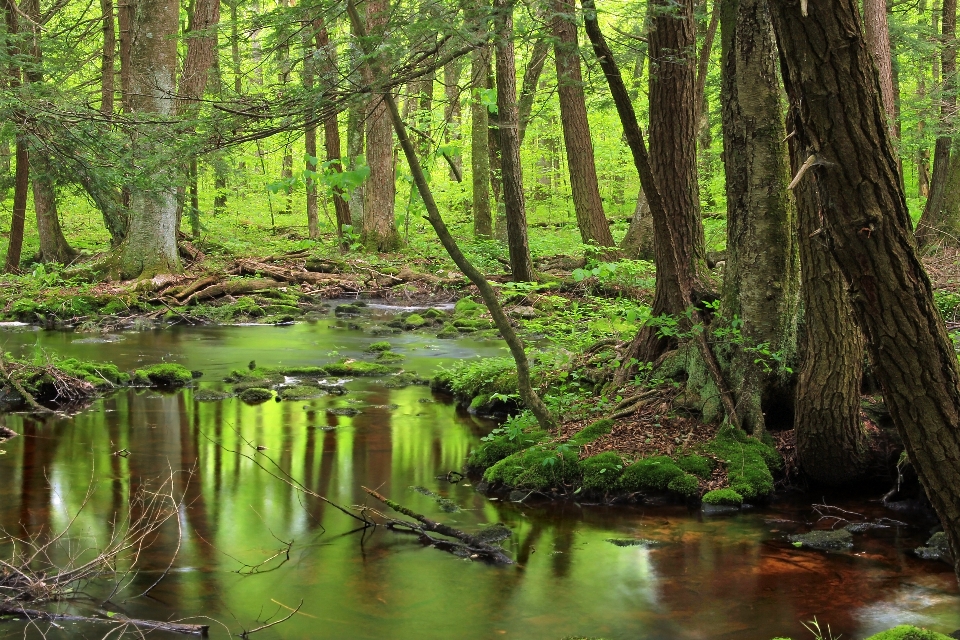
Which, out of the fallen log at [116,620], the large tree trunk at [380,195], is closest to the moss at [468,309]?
the large tree trunk at [380,195]

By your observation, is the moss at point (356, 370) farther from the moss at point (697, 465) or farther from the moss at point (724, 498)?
the moss at point (724, 498)

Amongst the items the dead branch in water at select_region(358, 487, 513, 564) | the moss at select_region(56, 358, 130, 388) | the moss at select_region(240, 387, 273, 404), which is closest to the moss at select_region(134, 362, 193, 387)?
the moss at select_region(56, 358, 130, 388)

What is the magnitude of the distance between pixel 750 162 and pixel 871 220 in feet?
14.2

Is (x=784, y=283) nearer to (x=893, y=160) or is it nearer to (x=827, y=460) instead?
(x=827, y=460)

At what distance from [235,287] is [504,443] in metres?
12.7

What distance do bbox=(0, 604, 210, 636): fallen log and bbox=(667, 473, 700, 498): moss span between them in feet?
12.6

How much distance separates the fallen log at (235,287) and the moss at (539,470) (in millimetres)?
12390

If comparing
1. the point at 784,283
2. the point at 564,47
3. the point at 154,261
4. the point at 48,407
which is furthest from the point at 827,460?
the point at 154,261

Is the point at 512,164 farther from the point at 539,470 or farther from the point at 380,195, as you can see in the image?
the point at 380,195

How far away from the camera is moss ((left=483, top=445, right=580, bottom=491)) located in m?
7.10

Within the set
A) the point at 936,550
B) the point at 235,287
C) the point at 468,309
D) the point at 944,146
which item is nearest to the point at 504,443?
the point at 936,550

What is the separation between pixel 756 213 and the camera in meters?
7.11

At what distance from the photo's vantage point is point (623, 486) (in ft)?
22.8

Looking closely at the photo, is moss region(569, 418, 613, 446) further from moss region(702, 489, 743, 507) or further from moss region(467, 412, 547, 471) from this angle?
moss region(702, 489, 743, 507)
